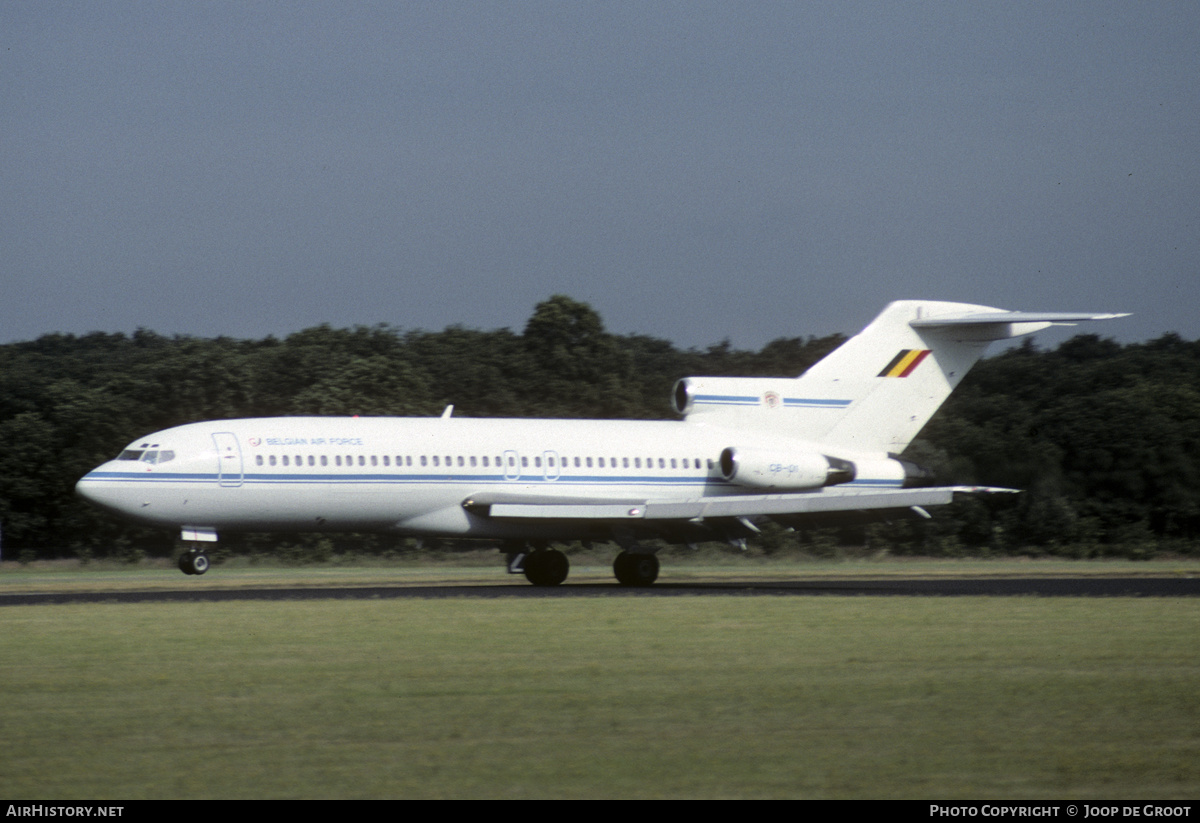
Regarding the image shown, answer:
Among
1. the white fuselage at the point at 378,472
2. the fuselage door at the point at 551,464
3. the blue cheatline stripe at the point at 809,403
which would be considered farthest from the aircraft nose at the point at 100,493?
the blue cheatline stripe at the point at 809,403

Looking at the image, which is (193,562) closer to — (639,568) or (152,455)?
(152,455)

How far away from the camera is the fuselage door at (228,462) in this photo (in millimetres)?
29375

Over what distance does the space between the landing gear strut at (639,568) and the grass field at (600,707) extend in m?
10.6

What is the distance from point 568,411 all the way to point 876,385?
988 inches

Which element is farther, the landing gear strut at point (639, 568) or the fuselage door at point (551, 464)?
the fuselage door at point (551, 464)

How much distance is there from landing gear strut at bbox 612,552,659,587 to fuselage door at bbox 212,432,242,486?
8.26 meters

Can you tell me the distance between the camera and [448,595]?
89.9 ft

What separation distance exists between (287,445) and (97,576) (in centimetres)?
1120

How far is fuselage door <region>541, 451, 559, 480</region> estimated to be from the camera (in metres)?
32.5

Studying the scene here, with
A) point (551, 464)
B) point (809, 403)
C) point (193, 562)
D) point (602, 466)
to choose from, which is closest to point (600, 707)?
point (193, 562)

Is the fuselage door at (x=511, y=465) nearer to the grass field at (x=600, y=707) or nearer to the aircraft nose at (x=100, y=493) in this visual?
the aircraft nose at (x=100, y=493)
